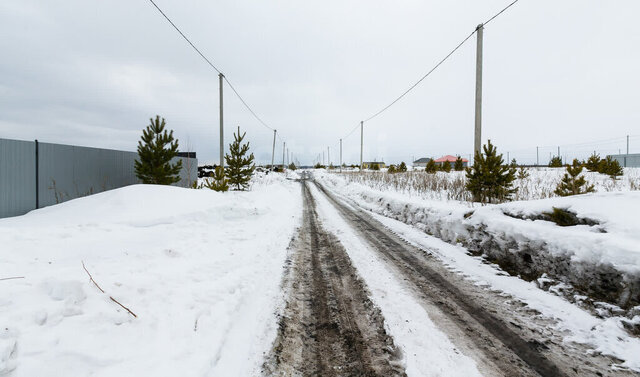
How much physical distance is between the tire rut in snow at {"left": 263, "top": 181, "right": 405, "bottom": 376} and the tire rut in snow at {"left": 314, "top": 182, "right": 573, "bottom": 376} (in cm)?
83

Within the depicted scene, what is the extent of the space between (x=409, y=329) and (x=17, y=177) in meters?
12.0

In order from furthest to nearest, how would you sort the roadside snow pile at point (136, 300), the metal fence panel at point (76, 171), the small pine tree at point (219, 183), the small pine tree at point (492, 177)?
the small pine tree at point (219, 183) → the small pine tree at point (492, 177) → the metal fence panel at point (76, 171) → the roadside snow pile at point (136, 300)

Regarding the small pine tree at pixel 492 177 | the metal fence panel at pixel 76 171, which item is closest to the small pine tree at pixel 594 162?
the small pine tree at pixel 492 177

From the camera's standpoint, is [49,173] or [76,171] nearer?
[49,173]

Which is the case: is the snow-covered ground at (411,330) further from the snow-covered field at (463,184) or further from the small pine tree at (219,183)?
the small pine tree at (219,183)

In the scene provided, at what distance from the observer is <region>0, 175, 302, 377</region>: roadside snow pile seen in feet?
6.94

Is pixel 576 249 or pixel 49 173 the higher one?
pixel 49 173

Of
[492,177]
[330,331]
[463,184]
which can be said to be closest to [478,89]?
[492,177]

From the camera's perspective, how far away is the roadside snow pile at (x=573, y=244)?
9.37ft

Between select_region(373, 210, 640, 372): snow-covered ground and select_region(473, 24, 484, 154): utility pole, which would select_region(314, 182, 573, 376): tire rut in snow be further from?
select_region(473, 24, 484, 154): utility pole

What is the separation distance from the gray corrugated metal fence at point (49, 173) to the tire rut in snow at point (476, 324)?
1138cm

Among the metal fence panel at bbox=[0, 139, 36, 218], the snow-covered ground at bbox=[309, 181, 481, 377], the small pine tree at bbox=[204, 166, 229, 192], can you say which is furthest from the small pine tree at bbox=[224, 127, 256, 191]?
the snow-covered ground at bbox=[309, 181, 481, 377]

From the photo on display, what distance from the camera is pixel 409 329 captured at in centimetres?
266

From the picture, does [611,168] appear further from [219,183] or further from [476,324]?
[219,183]
